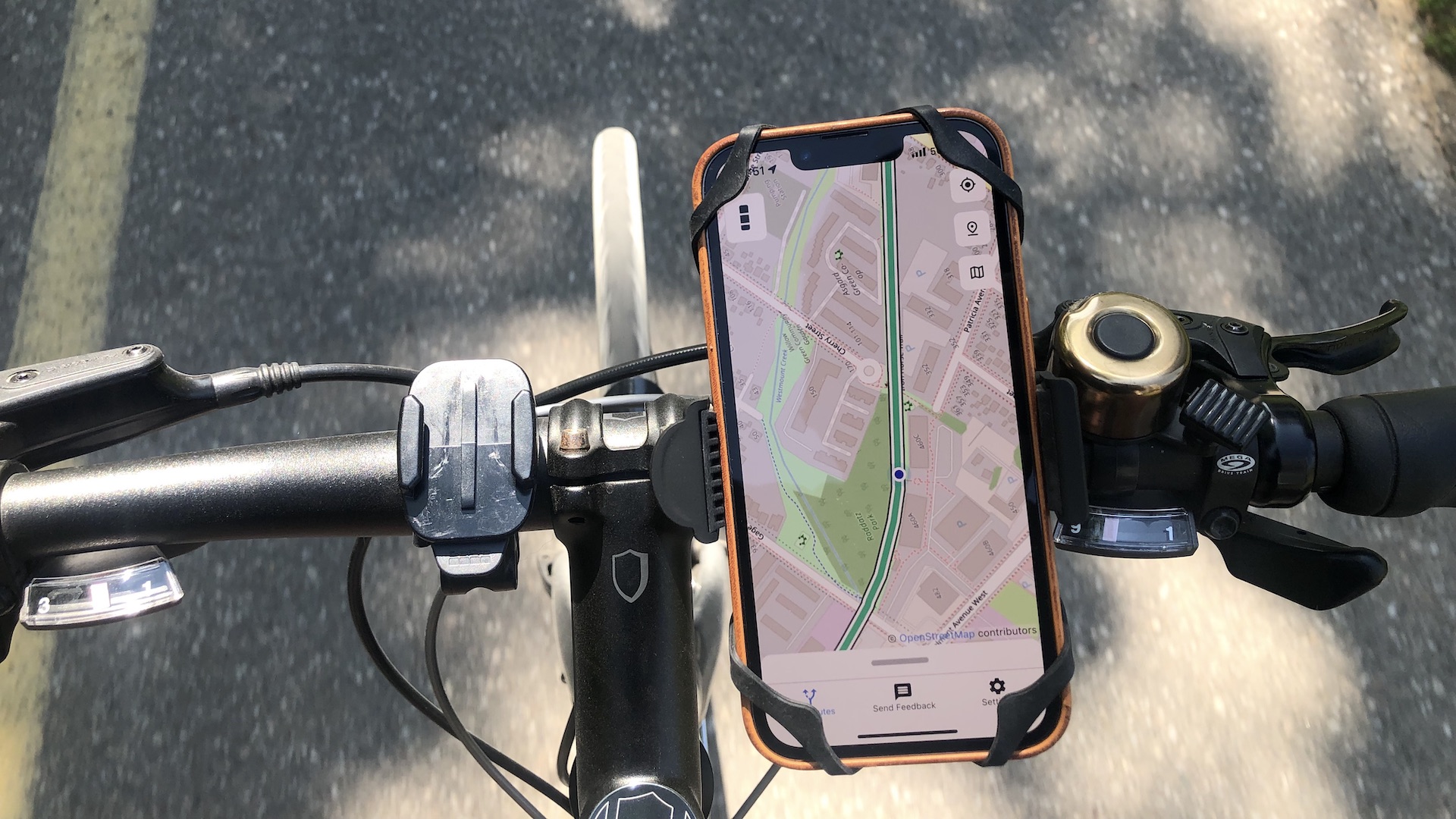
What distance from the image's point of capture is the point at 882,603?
2.26 ft

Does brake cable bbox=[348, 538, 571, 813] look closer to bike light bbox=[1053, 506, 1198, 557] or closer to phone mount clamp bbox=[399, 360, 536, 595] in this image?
phone mount clamp bbox=[399, 360, 536, 595]

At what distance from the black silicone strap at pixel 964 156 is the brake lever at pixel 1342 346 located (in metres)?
0.21

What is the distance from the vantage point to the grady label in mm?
662

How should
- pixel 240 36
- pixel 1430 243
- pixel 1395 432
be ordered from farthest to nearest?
pixel 240 36 < pixel 1430 243 < pixel 1395 432

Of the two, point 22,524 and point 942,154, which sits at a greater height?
point 942,154

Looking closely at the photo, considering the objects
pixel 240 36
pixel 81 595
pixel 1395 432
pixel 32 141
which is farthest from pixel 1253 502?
pixel 32 141

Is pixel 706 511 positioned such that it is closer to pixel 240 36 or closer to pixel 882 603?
pixel 882 603

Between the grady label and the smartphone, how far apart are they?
0.40 ft

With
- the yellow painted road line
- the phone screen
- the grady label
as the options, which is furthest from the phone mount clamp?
the yellow painted road line

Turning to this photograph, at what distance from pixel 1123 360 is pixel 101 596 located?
72cm

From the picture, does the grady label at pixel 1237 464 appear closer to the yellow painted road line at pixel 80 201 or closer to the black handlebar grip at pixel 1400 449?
the black handlebar grip at pixel 1400 449

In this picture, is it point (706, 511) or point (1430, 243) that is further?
point (1430, 243)

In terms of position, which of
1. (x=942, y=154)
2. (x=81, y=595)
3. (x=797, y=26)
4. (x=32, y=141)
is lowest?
(x=81, y=595)

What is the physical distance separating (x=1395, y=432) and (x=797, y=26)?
194 centimetres
